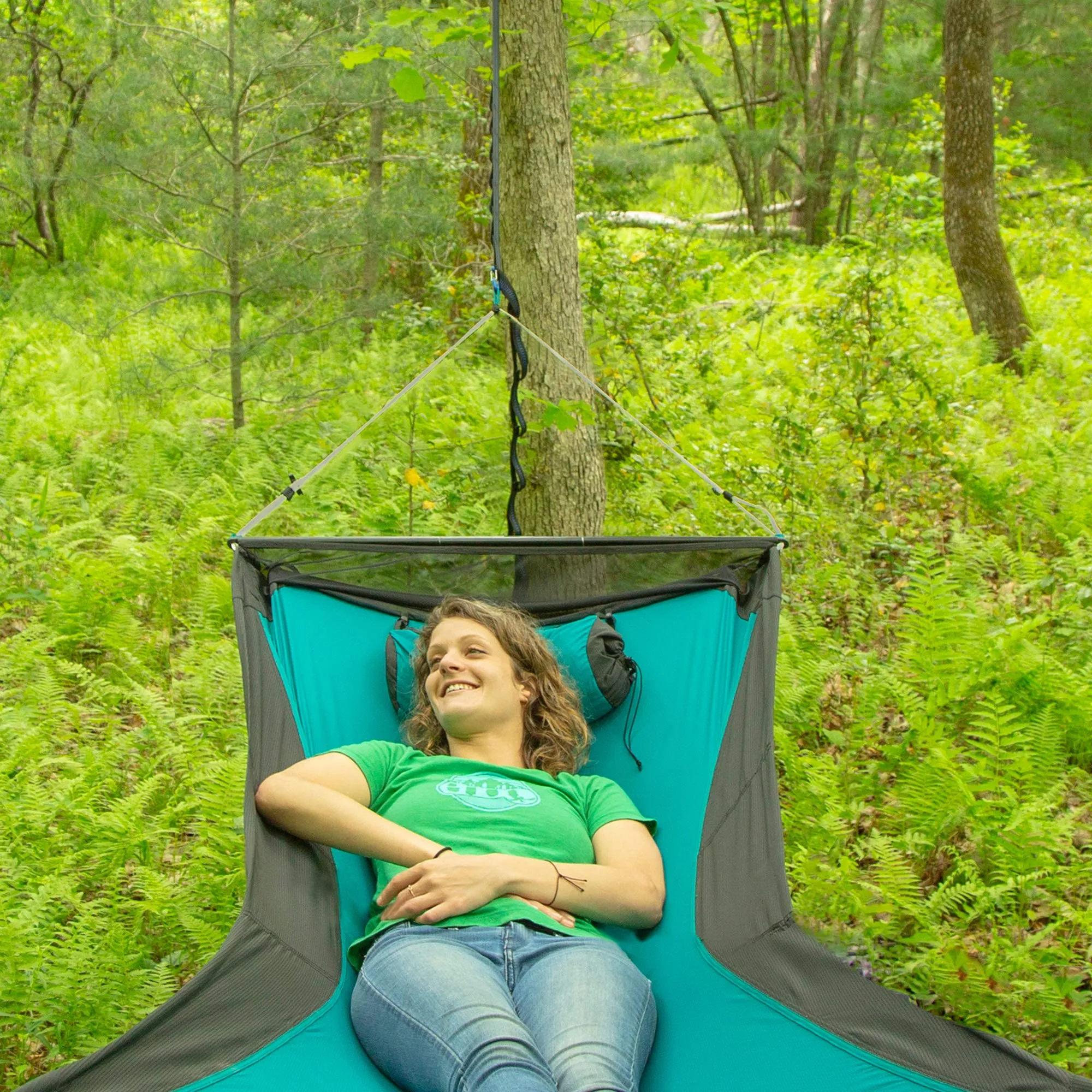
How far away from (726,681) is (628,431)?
2.07 metres

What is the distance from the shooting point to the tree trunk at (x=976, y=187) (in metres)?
5.53

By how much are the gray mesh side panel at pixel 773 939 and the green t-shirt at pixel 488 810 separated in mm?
192

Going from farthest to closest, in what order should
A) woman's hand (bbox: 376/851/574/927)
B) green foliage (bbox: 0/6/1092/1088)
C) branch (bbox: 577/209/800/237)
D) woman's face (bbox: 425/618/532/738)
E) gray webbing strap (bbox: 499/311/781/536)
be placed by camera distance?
branch (bbox: 577/209/800/237) → gray webbing strap (bbox: 499/311/781/536) → green foliage (bbox: 0/6/1092/1088) → woman's face (bbox: 425/618/532/738) → woman's hand (bbox: 376/851/574/927)

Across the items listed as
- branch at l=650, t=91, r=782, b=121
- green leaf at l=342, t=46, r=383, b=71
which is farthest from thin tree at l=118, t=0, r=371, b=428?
branch at l=650, t=91, r=782, b=121

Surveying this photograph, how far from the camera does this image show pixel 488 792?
6.72 ft

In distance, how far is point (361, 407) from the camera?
586 centimetres

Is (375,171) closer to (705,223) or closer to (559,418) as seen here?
(559,418)

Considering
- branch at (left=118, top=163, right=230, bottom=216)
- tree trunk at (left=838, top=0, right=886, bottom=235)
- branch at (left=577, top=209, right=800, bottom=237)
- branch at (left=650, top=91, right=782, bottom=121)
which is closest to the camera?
branch at (left=118, top=163, right=230, bottom=216)

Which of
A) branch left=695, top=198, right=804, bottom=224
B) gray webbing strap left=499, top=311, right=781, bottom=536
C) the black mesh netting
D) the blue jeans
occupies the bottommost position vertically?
the blue jeans

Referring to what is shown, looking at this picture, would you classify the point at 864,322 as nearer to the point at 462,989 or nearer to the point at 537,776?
the point at 537,776

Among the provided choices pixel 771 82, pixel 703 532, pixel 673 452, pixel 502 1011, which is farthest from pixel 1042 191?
→ pixel 502 1011

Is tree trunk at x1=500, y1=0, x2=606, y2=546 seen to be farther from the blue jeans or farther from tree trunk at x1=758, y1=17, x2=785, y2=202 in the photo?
tree trunk at x1=758, y1=17, x2=785, y2=202

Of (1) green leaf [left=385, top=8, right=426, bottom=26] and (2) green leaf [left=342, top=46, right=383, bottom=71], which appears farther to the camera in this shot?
(2) green leaf [left=342, top=46, right=383, bottom=71]

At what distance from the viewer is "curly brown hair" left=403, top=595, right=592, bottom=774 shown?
2.28 m
